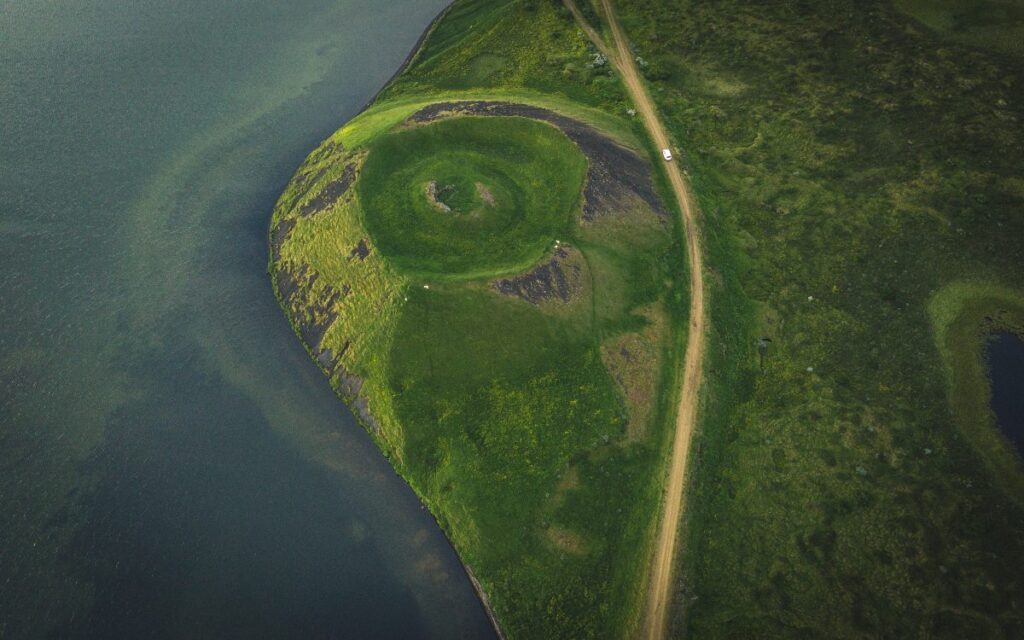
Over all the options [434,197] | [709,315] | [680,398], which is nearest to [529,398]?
[680,398]

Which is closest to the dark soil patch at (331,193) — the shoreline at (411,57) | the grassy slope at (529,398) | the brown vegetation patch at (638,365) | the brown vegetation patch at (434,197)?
the grassy slope at (529,398)

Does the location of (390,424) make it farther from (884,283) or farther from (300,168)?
(884,283)

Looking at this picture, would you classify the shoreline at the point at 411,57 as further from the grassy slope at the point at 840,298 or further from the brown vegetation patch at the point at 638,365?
the brown vegetation patch at the point at 638,365

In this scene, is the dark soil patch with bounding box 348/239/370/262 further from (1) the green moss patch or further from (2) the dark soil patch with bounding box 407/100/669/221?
(1) the green moss patch

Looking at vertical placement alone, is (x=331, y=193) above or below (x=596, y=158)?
above

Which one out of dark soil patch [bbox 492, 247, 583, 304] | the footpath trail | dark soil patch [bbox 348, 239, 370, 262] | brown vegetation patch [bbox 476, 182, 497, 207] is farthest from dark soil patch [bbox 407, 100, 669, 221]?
dark soil patch [bbox 348, 239, 370, 262]

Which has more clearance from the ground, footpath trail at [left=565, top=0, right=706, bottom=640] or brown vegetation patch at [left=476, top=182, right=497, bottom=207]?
brown vegetation patch at [left=476, top=182, right=497, bottom=207]

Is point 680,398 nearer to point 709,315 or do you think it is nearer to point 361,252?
point 709,315
